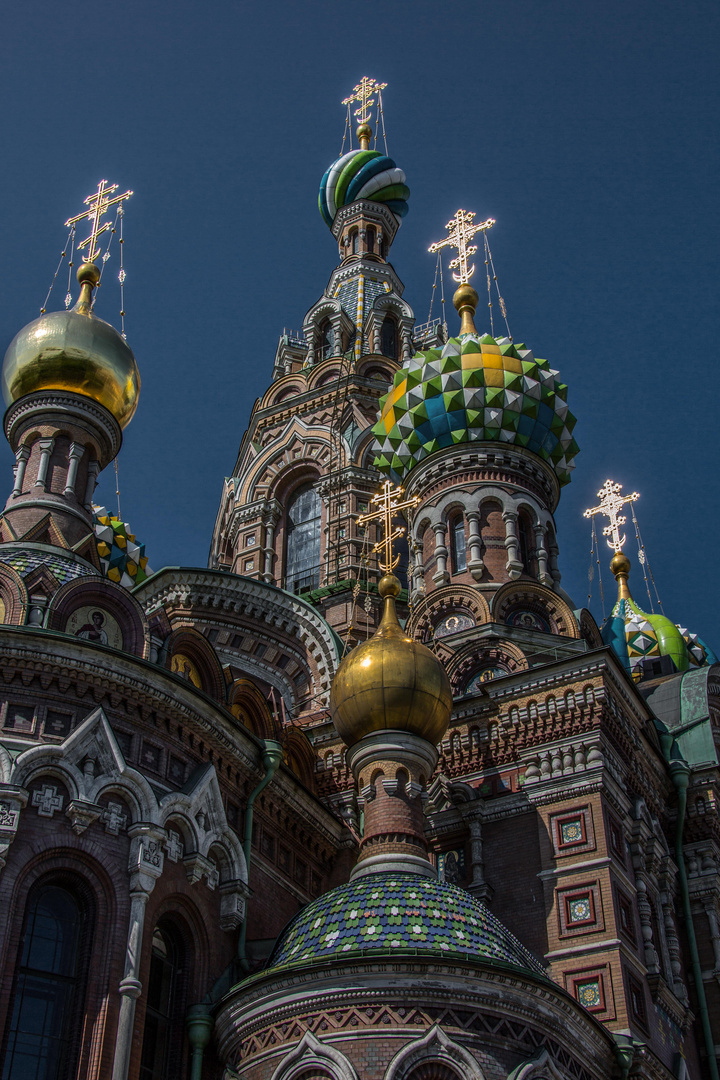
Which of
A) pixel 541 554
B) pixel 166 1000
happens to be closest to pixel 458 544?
pixel 541 554

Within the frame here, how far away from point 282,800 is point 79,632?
231 cm

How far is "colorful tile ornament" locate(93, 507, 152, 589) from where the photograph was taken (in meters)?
18.7

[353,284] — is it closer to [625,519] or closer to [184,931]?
[625,519]

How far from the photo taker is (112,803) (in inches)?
384

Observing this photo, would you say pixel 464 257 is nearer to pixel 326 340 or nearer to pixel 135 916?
pixel 326 340

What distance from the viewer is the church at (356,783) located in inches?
353

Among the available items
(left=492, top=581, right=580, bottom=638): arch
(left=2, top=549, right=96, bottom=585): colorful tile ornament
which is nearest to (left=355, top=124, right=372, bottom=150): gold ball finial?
(left=492, top=581, right=580, bottom=638): arch

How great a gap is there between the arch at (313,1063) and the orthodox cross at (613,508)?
587 inches

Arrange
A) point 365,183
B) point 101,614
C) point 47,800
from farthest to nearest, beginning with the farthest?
point 365,183 → point 101,614 → point 47,800

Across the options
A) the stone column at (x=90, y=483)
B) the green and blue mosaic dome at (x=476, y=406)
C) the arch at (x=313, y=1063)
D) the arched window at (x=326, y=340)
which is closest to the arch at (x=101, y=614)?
the stone column at (x=90, y=483)

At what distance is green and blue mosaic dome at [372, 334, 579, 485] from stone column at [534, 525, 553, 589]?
42.5 inches

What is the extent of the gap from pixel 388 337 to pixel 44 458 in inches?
412

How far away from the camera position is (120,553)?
19734 millimetres

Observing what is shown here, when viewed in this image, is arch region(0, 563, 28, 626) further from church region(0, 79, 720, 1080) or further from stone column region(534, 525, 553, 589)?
stone column region(534, 525, 553, 589)
